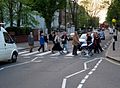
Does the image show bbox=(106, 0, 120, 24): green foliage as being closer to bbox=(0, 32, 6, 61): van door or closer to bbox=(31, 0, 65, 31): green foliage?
bbox=(31, 0, 65, 31): green foliage

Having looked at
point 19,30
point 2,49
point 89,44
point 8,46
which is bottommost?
point 89,44

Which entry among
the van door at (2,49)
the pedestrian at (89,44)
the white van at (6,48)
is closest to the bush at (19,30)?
the pedestrian at (89,44)

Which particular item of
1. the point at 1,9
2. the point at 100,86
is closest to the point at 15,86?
the point at 100,86

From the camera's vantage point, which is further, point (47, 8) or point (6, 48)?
point (47, 8)

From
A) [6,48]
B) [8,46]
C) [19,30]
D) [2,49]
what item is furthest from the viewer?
[19,30]

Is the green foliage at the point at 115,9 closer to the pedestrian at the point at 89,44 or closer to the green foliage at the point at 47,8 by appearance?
the green foliage at the point at 47,8

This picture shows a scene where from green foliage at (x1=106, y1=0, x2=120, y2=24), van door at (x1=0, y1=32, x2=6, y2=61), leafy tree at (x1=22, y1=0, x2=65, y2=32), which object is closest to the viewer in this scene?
van door at (x1=0, y1=32, x2=6, y2=61)

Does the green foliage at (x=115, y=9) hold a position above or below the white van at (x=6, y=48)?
above

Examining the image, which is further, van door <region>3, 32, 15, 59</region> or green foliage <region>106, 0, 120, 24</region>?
green foliage <region>106, 0, 120, 24</region>

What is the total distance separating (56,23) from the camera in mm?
111562

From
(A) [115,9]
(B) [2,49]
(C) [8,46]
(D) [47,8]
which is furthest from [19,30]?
(B) [2,49]

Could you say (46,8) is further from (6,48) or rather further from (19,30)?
(6,48)

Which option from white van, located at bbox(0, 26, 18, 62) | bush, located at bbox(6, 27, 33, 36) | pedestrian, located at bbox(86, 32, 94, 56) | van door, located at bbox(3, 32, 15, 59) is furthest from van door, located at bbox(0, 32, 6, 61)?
bush, located at bbox(6, 27, 33, 36)

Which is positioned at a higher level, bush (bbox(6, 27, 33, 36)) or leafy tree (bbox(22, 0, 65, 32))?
leafy tree (bbox(22, 0, 65, 32))
